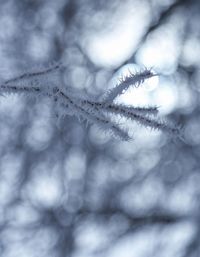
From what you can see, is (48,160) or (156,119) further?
(48,160)

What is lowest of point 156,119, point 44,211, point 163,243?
point 156,119

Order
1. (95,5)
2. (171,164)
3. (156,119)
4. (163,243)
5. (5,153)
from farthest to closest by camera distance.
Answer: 1. (163,243)
2. (171,164)
3. (5,153)
4. (95,5)
5. (156,119)

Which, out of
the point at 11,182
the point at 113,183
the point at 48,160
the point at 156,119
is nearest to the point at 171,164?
the point at 113,183

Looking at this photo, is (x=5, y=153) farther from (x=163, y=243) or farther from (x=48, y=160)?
(x=163, y=243)

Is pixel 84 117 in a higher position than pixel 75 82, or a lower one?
lower

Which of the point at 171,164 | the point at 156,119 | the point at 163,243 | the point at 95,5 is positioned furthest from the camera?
the point at 163,243

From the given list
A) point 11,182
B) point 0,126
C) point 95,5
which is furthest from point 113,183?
point 95,5
